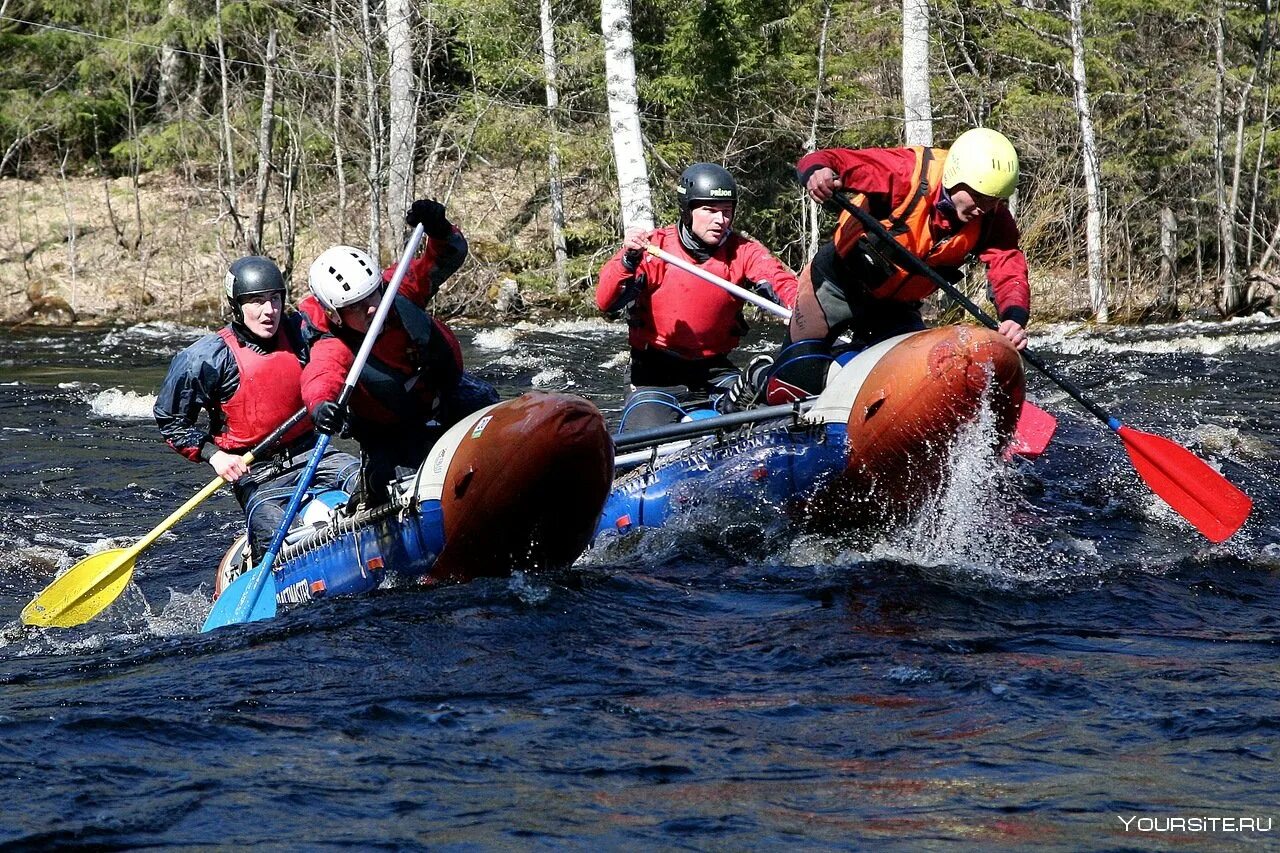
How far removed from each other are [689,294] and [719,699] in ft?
12.4

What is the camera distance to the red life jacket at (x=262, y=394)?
6781 millimetres

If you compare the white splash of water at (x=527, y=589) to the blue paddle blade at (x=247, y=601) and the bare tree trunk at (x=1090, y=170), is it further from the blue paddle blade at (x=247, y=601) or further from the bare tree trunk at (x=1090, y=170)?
the bare tree trunk at (x=1090, y=170)

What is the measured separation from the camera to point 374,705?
14.6ft

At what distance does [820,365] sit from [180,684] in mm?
3603

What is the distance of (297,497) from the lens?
6.25 meters

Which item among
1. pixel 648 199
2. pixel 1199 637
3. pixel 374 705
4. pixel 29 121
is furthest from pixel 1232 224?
pixel 29 121

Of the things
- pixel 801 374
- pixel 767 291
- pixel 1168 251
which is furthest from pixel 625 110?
pixel 1168 251

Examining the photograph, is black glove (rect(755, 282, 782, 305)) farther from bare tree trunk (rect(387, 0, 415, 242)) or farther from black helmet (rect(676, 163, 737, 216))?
bare tree trunk (rect(387, 0, 415, 242))

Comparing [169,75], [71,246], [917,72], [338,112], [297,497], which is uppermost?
[169,75]

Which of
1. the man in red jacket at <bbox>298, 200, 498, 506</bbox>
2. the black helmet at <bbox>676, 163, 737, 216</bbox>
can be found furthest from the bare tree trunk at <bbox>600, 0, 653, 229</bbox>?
the man in red jacket at <bbox>298, 200, 498, 506</bbox>

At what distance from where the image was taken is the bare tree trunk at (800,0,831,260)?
80.9 ft

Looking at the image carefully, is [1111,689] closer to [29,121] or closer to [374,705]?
[374,705]

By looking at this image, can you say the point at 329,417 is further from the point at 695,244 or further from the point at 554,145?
the point at 554,145

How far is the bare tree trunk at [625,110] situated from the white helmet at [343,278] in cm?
903
